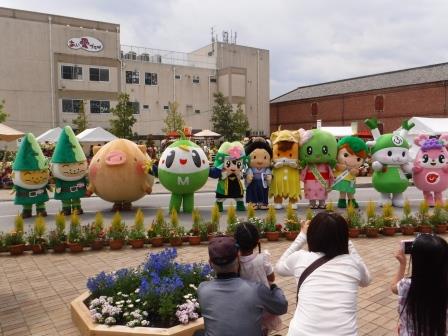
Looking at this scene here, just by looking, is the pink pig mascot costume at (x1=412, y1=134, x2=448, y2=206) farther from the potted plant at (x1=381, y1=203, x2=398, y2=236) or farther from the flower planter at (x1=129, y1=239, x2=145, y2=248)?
the flower planter at (x1=129, y1=239, x2=145, y2=248)

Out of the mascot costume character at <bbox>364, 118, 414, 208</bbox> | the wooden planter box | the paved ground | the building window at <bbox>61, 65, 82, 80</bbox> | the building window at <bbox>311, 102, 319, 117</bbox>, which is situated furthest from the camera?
the building window at <bbox>311, 102, 319, 117</bbox>

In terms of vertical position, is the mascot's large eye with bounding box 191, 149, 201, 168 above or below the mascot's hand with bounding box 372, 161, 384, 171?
above

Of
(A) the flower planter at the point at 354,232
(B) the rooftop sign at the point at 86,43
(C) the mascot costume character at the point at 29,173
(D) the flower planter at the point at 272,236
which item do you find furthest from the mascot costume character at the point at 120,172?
(B) the rooftop sign at the point at 86,43

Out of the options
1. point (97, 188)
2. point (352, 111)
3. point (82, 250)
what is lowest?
point (82, 250)

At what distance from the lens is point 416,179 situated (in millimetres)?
12773

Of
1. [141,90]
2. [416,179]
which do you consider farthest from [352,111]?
[416,179]

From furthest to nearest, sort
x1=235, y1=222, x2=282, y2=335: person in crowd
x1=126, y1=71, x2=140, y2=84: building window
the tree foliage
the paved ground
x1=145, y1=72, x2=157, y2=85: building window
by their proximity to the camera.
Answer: x1=145, y1=72, x2=157, y2=85: building window, the tree foliage, x1=126, y1=71, x2=140, y2=84: building window, the paved ground, x1=235, y1=222, x2=282, y2=335: person in crowd

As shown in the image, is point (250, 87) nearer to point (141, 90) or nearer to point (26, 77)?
point (141, 90)

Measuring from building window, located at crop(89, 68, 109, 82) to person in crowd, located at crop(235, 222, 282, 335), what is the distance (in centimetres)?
3683

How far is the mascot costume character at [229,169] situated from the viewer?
40.2ft

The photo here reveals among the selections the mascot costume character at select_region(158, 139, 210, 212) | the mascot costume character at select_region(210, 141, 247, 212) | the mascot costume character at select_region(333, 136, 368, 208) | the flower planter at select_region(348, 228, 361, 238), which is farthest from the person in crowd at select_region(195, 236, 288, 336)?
the mascot costume character at select_region(333, 136, 368, 208)

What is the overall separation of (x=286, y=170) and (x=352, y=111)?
33.3 m

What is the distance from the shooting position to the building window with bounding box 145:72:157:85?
41219mm

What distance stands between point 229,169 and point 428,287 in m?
9.72
